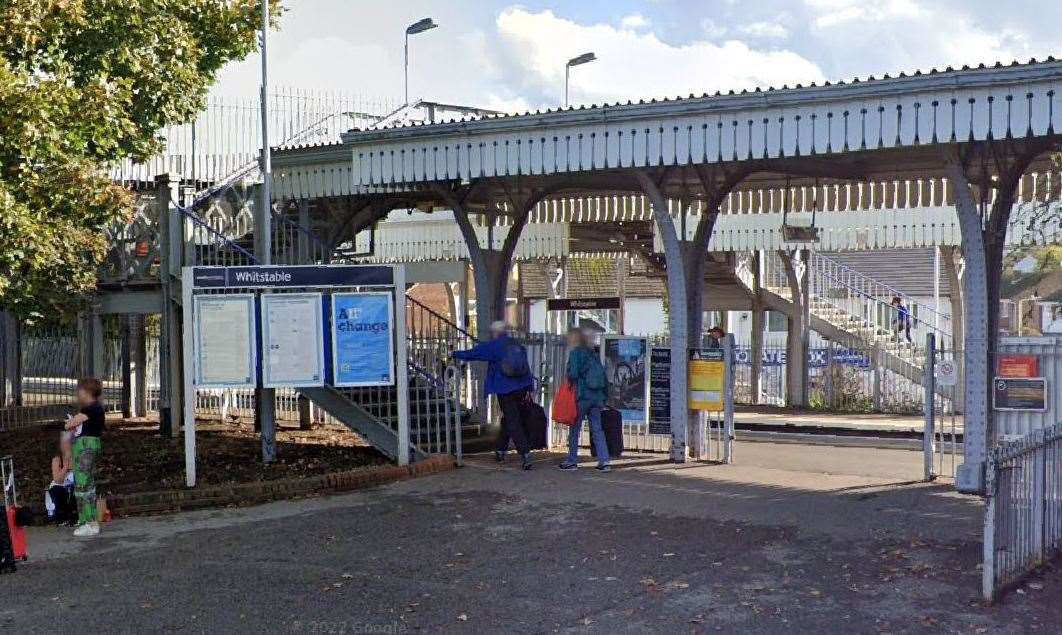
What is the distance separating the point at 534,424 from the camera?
540 inches

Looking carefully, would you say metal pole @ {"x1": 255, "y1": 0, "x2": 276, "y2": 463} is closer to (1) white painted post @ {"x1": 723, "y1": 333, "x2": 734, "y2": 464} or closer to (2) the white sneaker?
(2) the white sneaker

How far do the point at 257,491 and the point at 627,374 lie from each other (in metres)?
5.25

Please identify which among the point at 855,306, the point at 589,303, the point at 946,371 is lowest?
the point at 946,371

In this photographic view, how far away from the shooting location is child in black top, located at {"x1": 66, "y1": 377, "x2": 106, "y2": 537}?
33.1 ft

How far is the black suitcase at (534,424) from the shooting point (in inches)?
535

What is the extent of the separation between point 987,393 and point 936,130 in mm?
2652

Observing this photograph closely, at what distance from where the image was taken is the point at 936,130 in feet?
34.7

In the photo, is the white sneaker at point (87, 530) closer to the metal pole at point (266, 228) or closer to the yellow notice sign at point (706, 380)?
the metal pole at point (266, 228)

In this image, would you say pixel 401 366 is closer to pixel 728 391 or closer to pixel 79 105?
pixel 728 391

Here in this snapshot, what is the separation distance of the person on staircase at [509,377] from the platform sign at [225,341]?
231 centimetres

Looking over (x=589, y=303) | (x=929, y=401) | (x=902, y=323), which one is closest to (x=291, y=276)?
(x=929, y=401)

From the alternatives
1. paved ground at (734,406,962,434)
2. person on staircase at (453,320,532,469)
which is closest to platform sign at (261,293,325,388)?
person on staircase at (453,320,532,469)

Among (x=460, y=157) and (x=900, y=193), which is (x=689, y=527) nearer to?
(x=460, y=157)

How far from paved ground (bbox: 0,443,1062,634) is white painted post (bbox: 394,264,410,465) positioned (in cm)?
82
